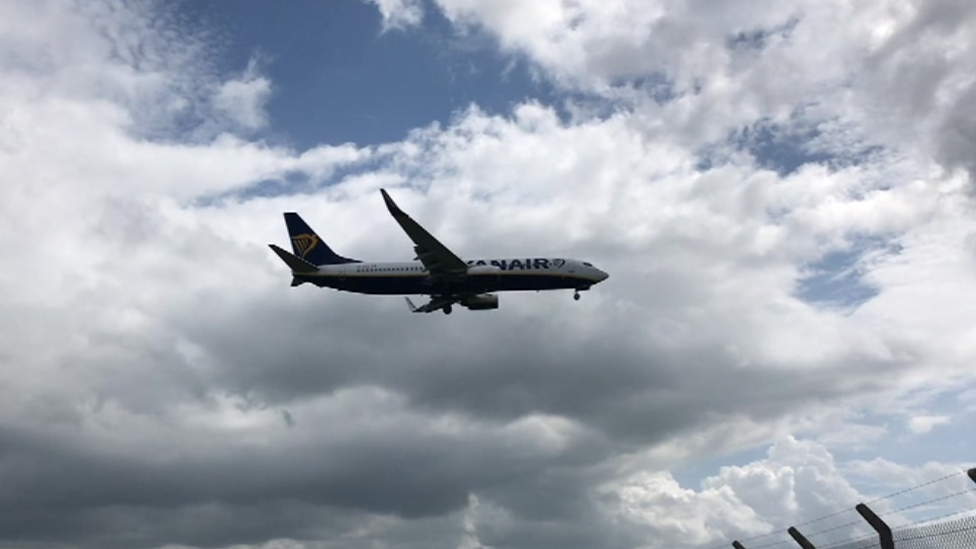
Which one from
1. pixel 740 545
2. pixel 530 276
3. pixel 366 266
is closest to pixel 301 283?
pixel 366 266

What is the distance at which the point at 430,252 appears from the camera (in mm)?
98125

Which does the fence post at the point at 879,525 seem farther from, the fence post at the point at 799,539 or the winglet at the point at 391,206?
the winglet at the point at 391,206

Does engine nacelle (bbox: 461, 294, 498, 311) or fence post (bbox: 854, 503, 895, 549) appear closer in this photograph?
fence post (bbox: 854, 503, 895, 549)

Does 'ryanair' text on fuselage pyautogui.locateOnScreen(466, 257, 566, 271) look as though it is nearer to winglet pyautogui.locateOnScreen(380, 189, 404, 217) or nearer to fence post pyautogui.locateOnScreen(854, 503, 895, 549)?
winglet pyautogui.locateOnScreen(380, 189, 404, 217)

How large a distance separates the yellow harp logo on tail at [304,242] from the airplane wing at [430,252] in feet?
58.9

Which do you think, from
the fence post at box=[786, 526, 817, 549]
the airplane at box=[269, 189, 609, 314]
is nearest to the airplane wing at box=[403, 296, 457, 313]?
the airplane at box=[269, 189, 609, 314]

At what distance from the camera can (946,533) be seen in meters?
20.6

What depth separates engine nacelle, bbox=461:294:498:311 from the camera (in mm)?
107312

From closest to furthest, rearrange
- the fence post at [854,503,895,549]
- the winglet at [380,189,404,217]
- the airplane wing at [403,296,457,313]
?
the fence post at [854,503,895,549] < the winglet at [380,189,404,217] < the airplane wing at [403,296,457,313]

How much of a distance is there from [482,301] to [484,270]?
627cm

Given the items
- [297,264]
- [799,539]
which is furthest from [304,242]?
[799,539]

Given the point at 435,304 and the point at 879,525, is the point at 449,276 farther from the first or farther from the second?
the point at 879,525

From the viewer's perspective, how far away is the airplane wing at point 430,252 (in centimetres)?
9476

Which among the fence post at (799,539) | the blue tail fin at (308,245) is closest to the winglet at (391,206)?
the blue tail fin at (308,245)
